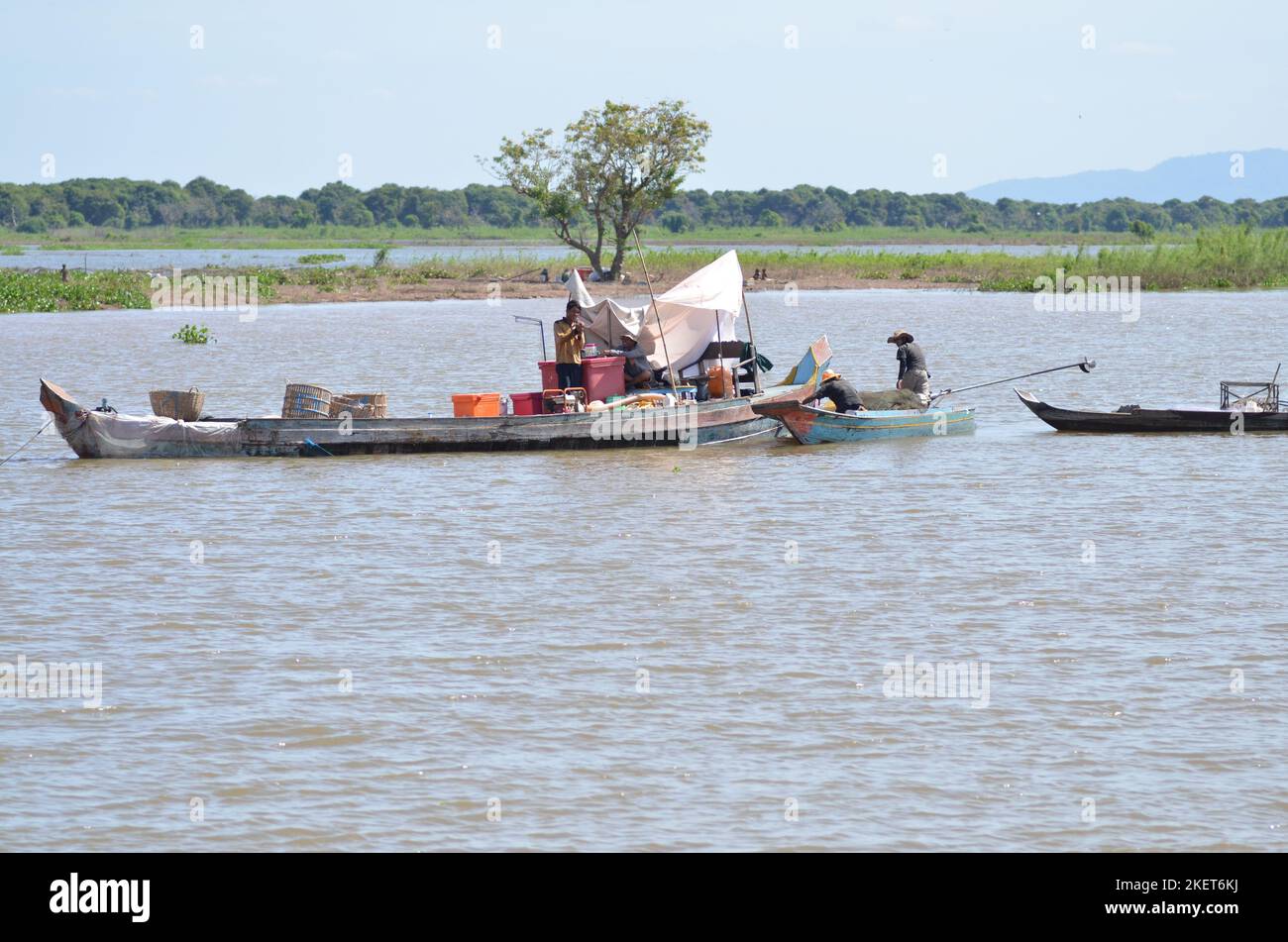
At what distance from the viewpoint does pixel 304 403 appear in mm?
19859

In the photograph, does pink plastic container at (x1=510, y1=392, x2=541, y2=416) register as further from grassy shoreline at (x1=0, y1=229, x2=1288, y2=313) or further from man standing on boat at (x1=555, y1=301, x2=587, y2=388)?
grassy shoreline at (x1=0, y1=229, x2=1288, y2=313)

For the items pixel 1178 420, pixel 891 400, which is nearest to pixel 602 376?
pixel 891 400

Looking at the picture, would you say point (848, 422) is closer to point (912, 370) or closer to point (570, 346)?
point (912, 370)

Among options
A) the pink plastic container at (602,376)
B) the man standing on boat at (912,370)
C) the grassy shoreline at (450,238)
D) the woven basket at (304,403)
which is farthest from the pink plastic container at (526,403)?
the grassy shoreline at (450,238)

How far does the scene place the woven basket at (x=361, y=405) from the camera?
1991 centimetres

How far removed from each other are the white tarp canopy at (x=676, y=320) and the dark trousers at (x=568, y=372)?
0.62m

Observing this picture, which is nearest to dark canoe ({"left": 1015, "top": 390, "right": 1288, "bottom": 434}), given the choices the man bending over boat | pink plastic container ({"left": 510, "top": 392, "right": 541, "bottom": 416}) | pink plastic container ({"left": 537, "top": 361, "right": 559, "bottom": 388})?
the man bending over boat

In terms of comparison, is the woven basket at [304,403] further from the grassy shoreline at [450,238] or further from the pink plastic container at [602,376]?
the grassy shoreline at [450,238]

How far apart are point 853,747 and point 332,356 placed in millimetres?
27175

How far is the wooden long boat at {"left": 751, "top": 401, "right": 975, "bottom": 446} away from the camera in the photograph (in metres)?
20.0

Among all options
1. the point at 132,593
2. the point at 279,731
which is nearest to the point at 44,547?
the point at 132,593

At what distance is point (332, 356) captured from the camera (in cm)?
3472

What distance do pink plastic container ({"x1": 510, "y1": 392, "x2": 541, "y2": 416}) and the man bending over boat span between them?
11.4 feet
